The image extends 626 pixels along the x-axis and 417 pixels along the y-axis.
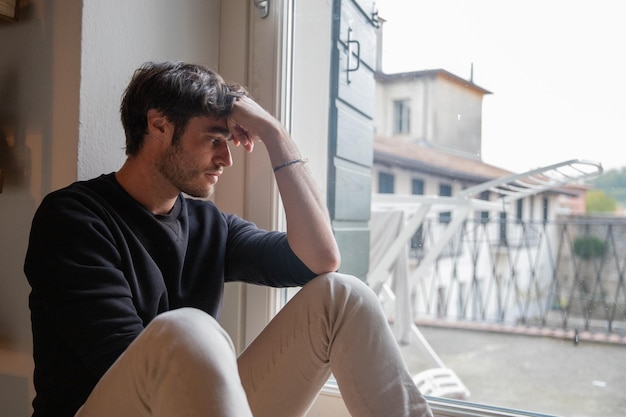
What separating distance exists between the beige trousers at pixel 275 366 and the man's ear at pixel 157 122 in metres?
0.43

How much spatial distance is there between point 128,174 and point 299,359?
0.51m

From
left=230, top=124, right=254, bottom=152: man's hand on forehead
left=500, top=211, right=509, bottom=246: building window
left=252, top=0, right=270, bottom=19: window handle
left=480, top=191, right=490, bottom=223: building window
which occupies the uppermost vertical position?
left=252, top=0, right=270, bottom=19: window handle

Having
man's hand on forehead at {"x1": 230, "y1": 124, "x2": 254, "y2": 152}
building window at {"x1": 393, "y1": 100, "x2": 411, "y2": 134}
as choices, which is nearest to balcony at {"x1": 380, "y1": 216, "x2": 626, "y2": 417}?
building window at {"x1": 393, "y1": 100, "x2": 411, "y2": 134}

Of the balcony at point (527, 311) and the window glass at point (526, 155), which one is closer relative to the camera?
the window glass at point (526, 155)

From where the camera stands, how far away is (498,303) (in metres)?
4.08

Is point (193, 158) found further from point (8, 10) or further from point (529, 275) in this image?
point (529, 275)

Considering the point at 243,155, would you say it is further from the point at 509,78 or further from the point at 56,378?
the point at 509,78

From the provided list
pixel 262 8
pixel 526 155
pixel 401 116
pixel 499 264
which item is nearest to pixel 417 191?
pixel 401 116

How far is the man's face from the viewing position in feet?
3.80

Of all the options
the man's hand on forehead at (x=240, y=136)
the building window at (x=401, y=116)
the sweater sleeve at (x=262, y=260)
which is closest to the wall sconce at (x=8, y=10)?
the man's hand on forehead at (x=240, y=136)

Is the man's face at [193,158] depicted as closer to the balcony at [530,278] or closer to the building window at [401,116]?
the building window at [401,116]

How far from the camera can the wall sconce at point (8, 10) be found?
49.3 inches

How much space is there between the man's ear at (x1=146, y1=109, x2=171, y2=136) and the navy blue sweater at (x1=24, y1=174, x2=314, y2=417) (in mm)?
130

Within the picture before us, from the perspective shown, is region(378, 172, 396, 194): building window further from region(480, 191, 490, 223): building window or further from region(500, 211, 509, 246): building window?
region(500, 211, 509, 246): building window
